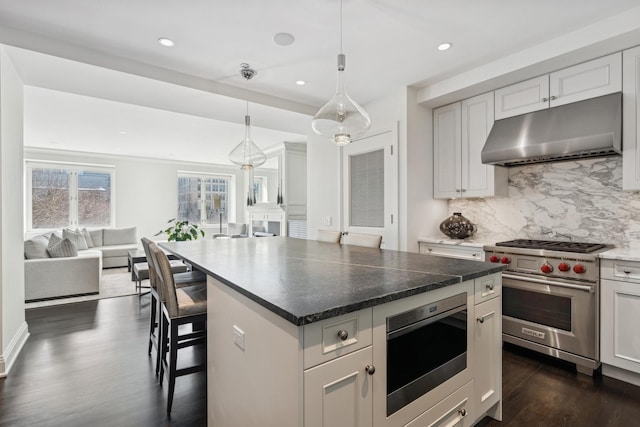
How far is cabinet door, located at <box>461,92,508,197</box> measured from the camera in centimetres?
313

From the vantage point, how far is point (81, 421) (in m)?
1.82

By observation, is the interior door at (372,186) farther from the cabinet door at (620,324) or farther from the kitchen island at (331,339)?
the cabinet door at (620,324)

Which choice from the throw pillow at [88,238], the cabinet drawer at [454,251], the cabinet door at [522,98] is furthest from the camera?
the throw pillow at [88,238]

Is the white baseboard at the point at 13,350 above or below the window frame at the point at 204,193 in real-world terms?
below

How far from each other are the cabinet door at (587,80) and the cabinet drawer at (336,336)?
2.74 meters

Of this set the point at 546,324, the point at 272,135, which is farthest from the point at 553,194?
the point at 272,135

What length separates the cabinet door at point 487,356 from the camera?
1620 millimetres

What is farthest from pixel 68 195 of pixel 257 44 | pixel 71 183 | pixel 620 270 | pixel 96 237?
pixel 620 270

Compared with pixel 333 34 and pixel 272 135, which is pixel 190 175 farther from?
pixel 333 34

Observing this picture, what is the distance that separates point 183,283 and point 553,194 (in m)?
3.41

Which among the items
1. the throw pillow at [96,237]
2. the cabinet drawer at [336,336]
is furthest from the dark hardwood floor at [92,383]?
the throw pillow at [96,237]

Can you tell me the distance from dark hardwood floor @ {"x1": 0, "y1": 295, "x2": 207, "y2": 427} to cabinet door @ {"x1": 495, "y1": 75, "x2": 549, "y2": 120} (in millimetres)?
3518

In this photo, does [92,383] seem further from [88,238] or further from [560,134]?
[88,238]

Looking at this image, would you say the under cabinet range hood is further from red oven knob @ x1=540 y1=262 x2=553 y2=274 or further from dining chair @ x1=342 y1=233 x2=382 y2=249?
dining chair @ x1=342 y1=233 x2=382 y2=249
